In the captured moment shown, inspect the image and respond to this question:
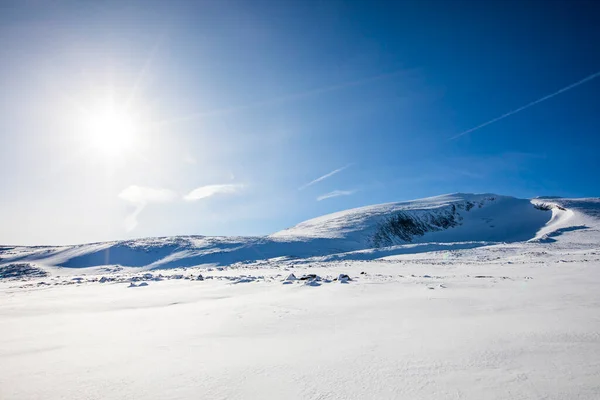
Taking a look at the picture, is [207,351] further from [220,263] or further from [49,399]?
[220,263]

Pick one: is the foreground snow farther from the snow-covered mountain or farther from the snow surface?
the snow-covered mountain

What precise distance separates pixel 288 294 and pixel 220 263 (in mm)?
30632

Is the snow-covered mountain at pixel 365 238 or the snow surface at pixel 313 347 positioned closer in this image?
the snow surface at pixel 313 347

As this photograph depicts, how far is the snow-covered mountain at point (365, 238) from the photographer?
133 ft

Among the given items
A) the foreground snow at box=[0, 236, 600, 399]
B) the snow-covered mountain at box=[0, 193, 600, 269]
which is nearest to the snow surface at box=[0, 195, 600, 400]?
the foreground snow at box=[0, 236, 600, 399]

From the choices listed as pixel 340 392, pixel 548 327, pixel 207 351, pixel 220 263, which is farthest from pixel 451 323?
pixel 220 263

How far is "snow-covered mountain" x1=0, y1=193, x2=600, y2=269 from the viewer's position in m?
40.4

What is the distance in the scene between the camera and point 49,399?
100 inches

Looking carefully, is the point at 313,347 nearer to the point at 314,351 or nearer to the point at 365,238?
the point at 314,351

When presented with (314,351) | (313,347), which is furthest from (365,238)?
(314,351)

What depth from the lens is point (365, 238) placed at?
217 feet

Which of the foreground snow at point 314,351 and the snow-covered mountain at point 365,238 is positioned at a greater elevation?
the snow-covered mountain at point 365,238

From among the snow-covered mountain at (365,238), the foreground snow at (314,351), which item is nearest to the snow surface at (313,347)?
the foreground snow at (314,351)

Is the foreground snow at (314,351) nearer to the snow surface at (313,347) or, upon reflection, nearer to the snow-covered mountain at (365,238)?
the snow surface at (313,347)
